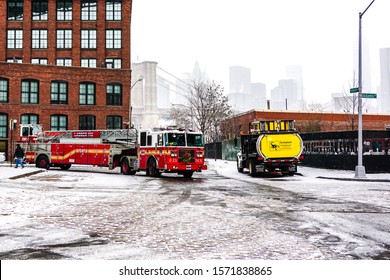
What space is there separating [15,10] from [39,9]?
9.54ft

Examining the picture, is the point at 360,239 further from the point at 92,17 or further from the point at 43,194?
the point at 92,17

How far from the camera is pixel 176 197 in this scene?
49.3 ft

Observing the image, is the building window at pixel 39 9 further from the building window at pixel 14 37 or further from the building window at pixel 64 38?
the building window at pixel 64 38

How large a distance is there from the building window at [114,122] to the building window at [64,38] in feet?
34.6

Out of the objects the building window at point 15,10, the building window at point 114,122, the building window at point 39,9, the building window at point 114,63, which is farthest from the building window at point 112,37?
the building window at point 15,10

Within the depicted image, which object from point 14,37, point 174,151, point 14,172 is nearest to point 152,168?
point 174,151

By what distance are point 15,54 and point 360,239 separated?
5240cm

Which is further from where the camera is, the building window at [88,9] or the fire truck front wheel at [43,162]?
the building window at [88,9]

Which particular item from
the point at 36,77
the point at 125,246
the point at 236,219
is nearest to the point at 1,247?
the point at 125,246

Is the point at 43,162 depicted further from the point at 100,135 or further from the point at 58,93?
the point at 58,93

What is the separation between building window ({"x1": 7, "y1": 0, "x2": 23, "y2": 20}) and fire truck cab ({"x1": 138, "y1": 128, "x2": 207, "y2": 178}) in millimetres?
35899

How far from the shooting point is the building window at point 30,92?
4862 cm

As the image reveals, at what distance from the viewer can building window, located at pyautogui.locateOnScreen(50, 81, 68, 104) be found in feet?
162

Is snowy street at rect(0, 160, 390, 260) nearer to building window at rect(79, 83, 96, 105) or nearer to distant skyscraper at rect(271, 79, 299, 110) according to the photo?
building window at rect(79, 83, 96, 105)
